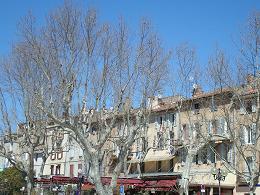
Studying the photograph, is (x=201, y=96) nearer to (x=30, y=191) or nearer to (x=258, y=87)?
(x=258, y=87)

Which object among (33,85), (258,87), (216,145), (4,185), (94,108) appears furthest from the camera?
(4,185)

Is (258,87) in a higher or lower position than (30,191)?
higher

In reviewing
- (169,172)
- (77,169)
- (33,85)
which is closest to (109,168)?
(77,169)

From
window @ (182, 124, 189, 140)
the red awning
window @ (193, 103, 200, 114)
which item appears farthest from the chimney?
the red awning

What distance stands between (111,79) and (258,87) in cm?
854

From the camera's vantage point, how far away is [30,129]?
33.0 meters

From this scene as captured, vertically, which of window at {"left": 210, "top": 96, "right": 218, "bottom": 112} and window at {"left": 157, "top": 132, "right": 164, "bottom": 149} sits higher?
window at {"left": 210, "top": 96, "right": 218, "bottom": 112}

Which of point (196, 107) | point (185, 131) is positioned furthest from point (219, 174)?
point (185, 131)

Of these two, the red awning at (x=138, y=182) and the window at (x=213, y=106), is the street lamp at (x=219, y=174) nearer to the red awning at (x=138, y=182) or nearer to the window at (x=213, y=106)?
the window at (x=213, y=106)

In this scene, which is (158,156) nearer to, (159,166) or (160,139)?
(159,166)

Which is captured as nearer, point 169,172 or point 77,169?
point 169,172

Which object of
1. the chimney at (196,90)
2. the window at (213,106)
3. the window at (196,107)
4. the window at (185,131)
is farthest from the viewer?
the window at (185,131)

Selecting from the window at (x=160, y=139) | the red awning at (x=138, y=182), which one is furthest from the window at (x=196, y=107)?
the red awning at (x=138, y=182)

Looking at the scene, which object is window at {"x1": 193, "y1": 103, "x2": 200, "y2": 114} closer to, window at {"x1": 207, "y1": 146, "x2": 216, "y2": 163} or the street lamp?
window at {"x1": 207, "y1": 146, "x2": 216, "y2": 163}
